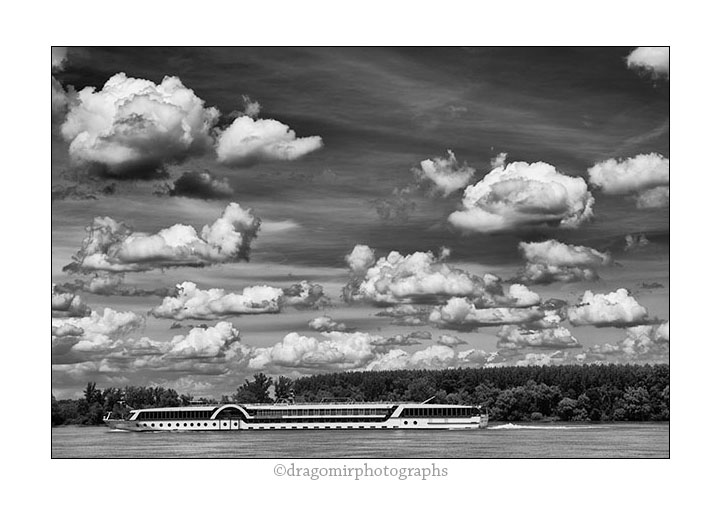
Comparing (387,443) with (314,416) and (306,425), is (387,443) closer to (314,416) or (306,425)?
(314,416)

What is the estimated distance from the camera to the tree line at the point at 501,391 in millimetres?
30062

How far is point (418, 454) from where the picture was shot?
86.0 feet

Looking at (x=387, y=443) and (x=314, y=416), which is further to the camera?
(x=314, y=416)

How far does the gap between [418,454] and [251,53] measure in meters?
9.80

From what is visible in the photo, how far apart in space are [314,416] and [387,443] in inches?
143

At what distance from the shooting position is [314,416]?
3138 centimetres

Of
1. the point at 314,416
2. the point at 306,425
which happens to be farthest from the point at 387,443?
the point at 306,425

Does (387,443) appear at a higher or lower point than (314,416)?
lower

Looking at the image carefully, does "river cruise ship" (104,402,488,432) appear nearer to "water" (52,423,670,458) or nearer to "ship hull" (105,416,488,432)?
"ship hull" (105,416,488,432)

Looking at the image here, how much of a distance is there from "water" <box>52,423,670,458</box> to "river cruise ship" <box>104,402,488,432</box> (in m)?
0.33

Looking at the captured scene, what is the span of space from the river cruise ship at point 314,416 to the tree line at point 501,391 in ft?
1.02

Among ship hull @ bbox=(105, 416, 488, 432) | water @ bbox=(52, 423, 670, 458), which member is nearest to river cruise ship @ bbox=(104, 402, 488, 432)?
ship hull @ bbox=(105, 416, 488, 432)
